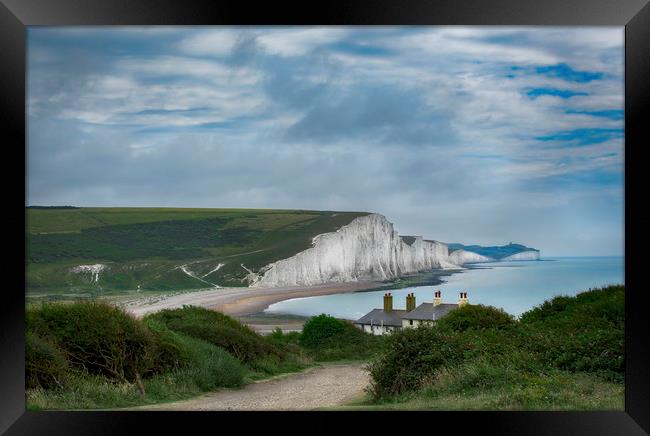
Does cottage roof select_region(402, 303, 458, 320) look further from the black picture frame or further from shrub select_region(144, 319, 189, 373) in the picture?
the black picture frame

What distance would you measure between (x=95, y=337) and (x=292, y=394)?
2.74 metres

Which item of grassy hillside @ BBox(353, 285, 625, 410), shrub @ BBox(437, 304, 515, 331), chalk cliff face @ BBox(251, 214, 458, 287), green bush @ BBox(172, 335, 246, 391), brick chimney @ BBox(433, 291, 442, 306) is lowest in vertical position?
green bush @ BBox(172, 335, 246, 391)

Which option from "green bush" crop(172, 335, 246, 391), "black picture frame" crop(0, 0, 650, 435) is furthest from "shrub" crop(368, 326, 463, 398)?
"black picture frame" crop(0, 0, 650, 435)

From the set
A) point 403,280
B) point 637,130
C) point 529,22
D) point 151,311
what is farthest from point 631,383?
point 151,311

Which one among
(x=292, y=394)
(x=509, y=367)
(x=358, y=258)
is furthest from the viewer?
(x=358, y=258)

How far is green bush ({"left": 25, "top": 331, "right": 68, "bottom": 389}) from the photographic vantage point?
6496mm

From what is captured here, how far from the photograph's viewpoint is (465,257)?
32.8 ft

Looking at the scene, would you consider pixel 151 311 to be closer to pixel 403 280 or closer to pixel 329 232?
pixel 329 232

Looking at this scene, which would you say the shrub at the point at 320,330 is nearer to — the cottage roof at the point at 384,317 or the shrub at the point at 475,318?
the cottage roof at the point at 384,317

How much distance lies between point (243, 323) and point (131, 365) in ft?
12.7

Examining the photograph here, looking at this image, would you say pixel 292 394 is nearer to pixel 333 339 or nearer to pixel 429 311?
pixel 429 311

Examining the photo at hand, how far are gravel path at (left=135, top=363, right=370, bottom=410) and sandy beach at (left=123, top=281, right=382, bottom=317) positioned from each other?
1612 mm

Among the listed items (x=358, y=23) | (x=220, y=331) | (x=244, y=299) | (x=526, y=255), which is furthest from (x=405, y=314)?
(x=358, y=23)

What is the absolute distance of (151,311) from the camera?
11273mm
